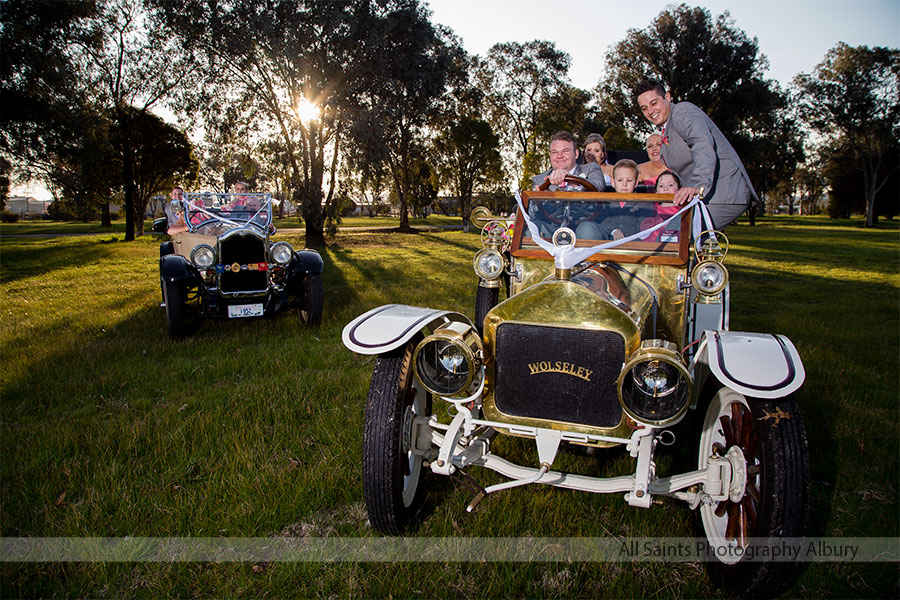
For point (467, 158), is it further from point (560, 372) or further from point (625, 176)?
point (560, 372)

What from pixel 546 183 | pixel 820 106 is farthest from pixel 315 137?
pixel 820 106

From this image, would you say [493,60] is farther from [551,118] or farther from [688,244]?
[688,244]

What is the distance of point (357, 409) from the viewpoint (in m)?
3.96

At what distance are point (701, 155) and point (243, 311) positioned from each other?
499 centimetres

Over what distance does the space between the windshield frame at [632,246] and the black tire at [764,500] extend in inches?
43.0

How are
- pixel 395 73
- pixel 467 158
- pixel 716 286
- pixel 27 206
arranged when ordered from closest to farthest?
pixel 716 286 → pixel 395 73 → pixel 467 158 → pixel 27 206

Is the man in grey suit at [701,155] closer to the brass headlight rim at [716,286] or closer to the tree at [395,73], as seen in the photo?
the brass headlight rim at [716,286]

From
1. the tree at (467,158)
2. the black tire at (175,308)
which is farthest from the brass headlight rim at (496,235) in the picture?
the tree at (467,158)

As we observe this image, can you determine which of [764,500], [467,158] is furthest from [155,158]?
[764,500]

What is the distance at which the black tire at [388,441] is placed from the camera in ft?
7.73

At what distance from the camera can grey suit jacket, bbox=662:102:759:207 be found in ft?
11.6

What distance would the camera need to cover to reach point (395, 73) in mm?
18047

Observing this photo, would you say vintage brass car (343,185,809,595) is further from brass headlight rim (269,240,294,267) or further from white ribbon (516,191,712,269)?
brass headlight rim (269,240,294,267)

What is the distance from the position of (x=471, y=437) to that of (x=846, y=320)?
7395 mm
